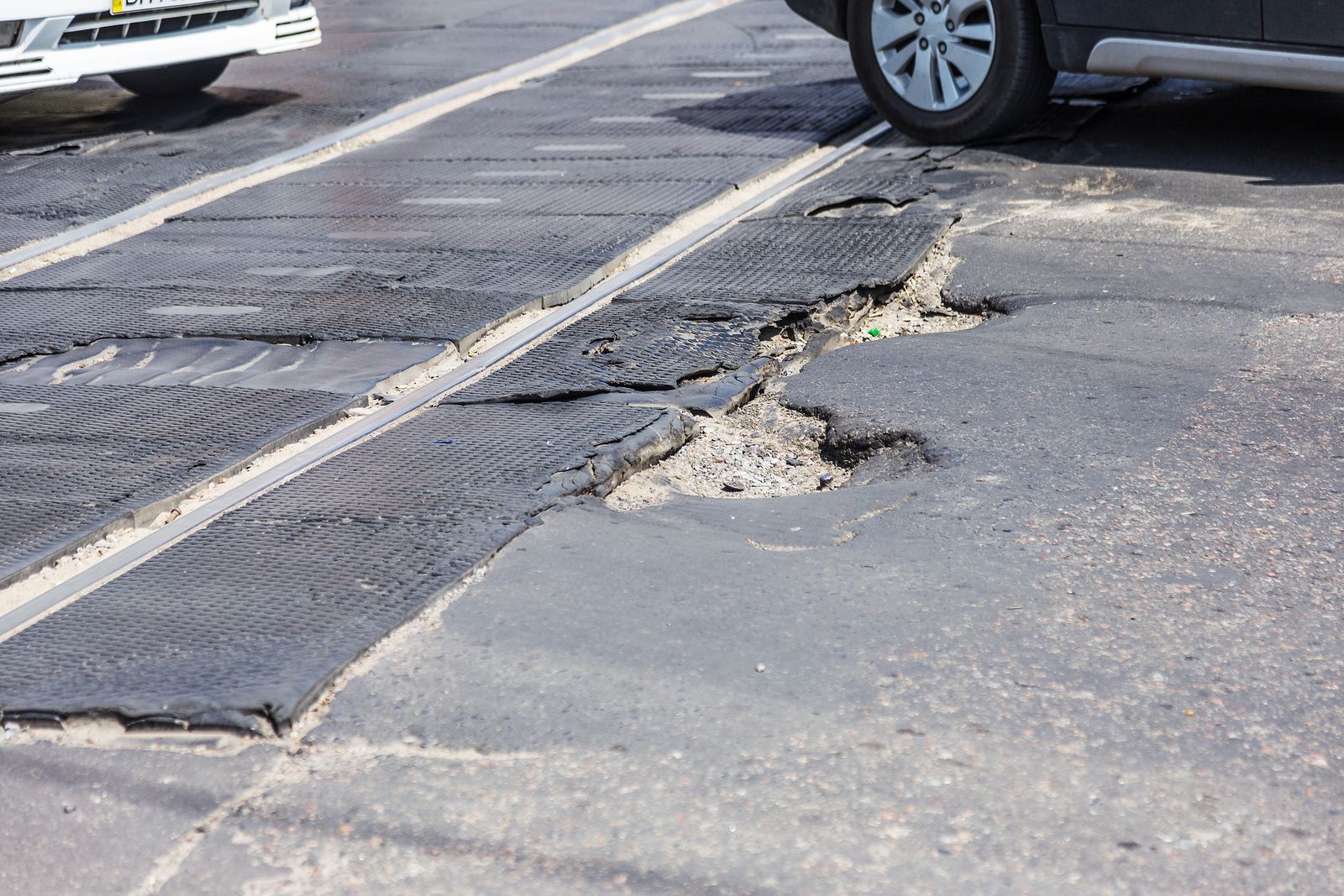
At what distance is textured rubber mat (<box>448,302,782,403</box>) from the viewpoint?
173 inches

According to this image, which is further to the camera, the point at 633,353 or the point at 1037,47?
the point at 1037,47

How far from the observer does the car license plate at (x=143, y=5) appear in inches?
302

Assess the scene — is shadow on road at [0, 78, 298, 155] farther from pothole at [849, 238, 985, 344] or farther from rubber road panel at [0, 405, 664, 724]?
rubber road panel at [0, 405, 664, 724]

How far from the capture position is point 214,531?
11.7 ft

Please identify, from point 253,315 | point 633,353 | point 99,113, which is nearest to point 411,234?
point 253,315

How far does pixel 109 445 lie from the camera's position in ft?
13.5

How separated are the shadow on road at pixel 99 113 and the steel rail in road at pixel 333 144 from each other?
3.26 ft

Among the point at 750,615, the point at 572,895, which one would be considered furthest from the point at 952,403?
the point at 572,895

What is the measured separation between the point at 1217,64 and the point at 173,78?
6.23m

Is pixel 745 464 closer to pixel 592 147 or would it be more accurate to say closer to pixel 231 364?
pixel 231 364

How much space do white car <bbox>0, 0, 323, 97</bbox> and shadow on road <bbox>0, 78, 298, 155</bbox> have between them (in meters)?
0.26

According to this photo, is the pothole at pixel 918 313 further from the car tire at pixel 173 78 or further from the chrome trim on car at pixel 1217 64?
the car tire at pixel 173 78

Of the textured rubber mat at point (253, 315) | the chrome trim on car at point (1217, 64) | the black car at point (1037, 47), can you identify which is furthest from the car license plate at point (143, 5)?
the chrome trim on car at point (1217, 64)

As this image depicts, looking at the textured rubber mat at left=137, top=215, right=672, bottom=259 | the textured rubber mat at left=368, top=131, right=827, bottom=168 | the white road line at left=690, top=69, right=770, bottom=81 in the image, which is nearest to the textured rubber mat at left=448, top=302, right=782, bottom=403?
the textured rubber mat at left=137, top=215, right=672, bottom=259
